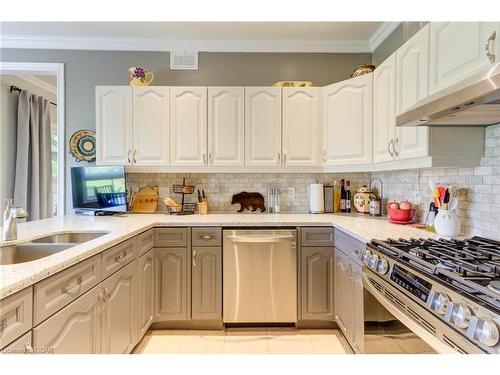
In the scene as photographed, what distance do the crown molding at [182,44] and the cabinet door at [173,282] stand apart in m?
2.09

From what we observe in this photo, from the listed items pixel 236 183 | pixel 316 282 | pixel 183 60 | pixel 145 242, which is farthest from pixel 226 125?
pixel 316 282

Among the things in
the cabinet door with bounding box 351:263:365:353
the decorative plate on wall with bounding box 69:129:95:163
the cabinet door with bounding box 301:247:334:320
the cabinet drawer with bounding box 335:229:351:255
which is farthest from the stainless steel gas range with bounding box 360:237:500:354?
the decorative plate on wall with bounding box 69:129:95:163

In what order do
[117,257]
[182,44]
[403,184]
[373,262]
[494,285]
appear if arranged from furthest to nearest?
[182,44]
[403,184]
[117,257]
[373,262]
[494,285]

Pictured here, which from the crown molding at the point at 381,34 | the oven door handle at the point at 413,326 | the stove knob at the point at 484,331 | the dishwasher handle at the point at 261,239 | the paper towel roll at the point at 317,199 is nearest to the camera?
the stove knob at the point at 484,331

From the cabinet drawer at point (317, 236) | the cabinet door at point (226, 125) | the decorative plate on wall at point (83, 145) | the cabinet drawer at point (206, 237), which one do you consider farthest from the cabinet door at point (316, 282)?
the decorative plate on wall at point (83, 145)

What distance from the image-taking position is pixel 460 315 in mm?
921

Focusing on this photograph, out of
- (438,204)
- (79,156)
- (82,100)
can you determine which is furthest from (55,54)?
(438,204)

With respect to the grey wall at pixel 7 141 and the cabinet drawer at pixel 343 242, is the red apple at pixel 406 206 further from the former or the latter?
the grey wall at pixel 7 141

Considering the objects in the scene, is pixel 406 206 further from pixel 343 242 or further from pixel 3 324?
pixel 3 324

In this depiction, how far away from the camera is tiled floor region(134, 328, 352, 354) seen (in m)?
2.20

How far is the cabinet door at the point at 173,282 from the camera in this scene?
2436 mm

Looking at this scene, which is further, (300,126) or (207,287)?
(300,126)

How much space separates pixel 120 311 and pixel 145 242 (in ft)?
1.88

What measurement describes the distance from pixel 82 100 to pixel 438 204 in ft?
10.9
